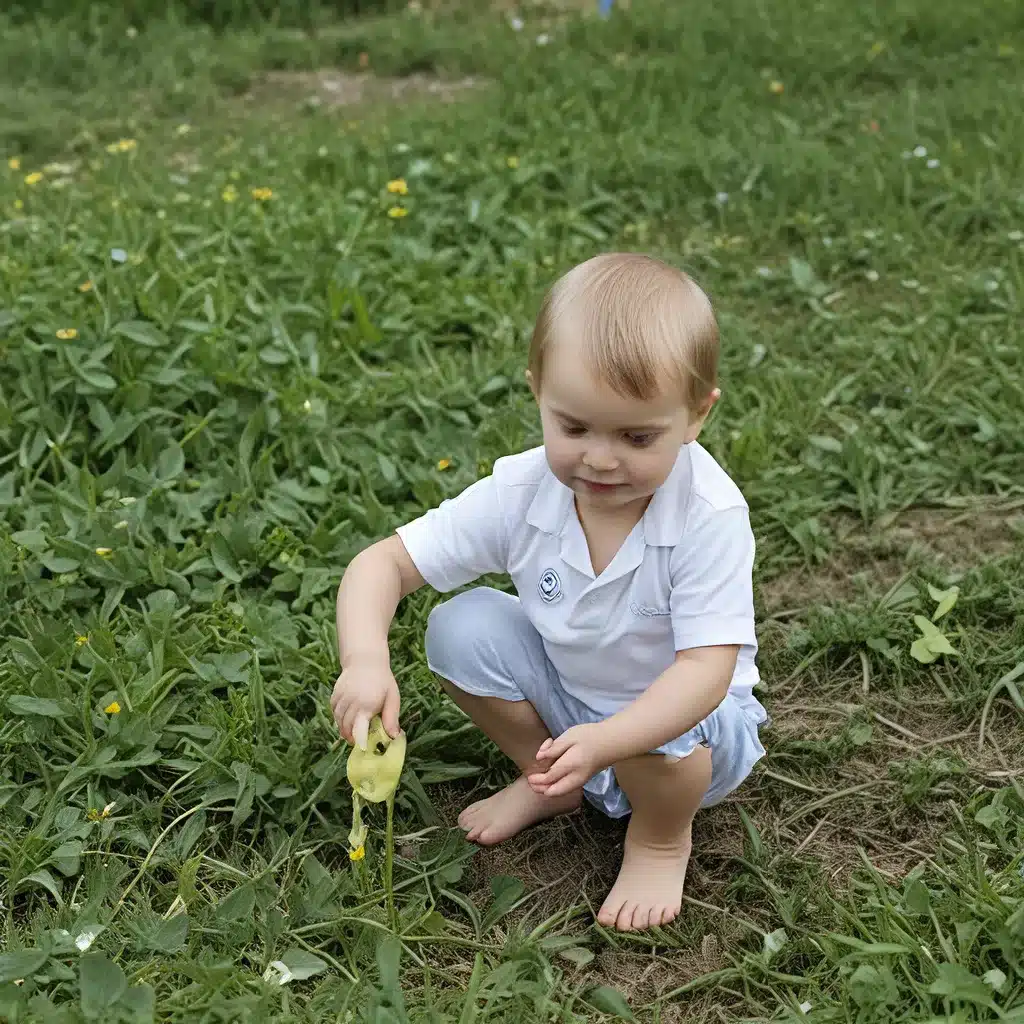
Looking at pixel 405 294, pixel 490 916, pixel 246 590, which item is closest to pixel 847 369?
pixel 405 294

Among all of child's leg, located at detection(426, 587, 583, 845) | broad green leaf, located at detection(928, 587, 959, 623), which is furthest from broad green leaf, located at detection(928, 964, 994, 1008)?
broad green leaf, located at detection(928, 587, 959, 623)


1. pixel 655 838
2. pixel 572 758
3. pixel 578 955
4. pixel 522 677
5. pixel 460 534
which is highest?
pixel 460 534

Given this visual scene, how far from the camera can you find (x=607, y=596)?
6.40 feet

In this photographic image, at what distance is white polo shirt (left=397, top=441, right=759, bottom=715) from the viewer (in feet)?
6.15

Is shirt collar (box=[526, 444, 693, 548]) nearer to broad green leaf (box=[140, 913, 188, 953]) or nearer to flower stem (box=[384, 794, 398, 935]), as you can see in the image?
flower stem (box=[384, 794, 398, 935])

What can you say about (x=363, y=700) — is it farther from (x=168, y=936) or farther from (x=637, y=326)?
(x=637, y=326)

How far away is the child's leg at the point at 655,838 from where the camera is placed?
1.94 metres

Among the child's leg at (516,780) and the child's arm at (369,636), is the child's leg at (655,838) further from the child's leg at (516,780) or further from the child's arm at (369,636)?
the child's arm at (369,636)

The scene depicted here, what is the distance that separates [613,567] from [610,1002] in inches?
23.1

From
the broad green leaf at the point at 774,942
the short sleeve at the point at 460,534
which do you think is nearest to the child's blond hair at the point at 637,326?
the short sleeve at the point at 460,534

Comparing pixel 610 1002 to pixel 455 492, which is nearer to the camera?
pixel 610 1002

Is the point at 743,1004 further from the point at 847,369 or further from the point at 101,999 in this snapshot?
the point at 847,369

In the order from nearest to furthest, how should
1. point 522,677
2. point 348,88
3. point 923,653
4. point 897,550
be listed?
point 522,677, point 923,653, point 897,550, point 348,88

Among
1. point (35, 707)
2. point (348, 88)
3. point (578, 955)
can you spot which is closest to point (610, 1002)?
point (578, 955)
